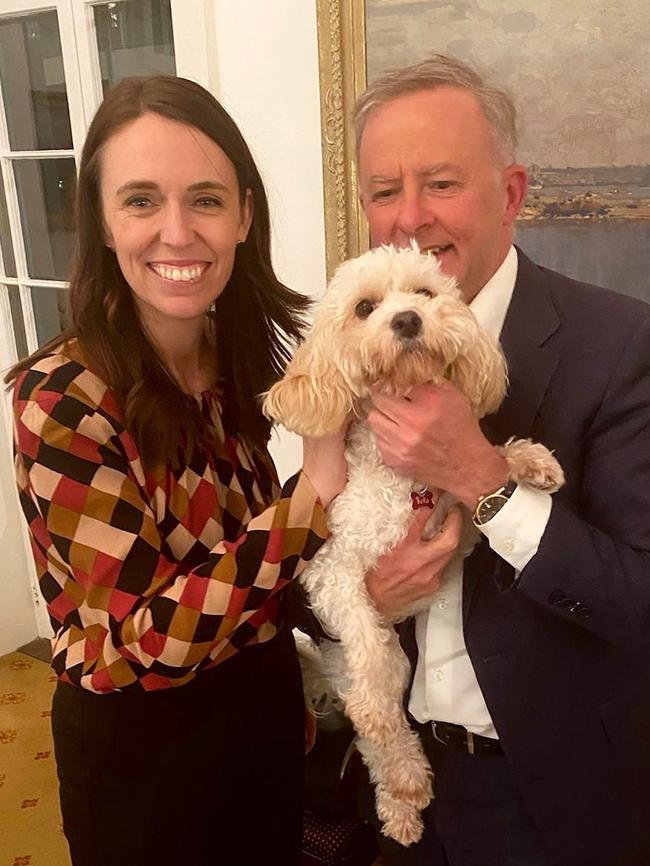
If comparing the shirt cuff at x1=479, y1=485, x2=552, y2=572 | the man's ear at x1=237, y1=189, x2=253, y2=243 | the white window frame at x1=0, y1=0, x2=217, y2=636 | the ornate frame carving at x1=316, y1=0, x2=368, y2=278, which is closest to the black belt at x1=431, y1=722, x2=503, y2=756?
the shirt cuff at x1=479, y1=485, x2=552, y2=572

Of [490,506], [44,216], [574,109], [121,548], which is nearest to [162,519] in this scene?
[121,548]

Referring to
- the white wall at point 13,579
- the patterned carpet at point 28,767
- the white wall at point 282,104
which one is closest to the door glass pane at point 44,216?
the white wall at point 13,579

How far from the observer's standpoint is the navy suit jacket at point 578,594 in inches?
48.6

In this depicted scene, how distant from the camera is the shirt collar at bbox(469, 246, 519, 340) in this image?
1493mm

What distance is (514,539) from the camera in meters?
1.23

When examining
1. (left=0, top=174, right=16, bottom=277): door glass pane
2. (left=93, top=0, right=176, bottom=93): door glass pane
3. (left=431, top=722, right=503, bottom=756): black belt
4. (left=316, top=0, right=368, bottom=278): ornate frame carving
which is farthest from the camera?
(left=0, top=174, right=16, bottom=277): door glass pane

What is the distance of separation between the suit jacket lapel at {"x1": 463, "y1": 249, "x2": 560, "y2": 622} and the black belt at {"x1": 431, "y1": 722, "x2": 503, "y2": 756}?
0.25m

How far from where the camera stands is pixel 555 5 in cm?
205

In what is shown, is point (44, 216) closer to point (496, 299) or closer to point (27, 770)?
point (27, 770)

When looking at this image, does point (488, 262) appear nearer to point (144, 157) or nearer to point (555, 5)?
point (144, 157)

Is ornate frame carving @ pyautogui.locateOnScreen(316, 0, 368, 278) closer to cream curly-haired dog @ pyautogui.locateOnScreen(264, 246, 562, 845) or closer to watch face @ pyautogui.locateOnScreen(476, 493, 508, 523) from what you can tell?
cream curly-haired dog @ pyautogui.locateOnScreen(264, 246, 562, 845)

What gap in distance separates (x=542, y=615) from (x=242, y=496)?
1.90ft

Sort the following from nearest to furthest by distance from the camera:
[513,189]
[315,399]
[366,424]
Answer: [315,399] → [366,424] → [513,189]

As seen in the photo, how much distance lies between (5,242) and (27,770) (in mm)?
2294
